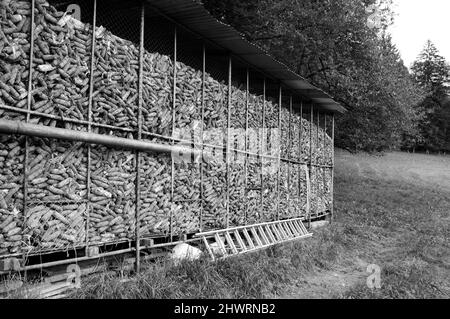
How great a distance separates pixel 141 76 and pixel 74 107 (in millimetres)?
1381

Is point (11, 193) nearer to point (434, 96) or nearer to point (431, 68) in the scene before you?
point (434, 96)

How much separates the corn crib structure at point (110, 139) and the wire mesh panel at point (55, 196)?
0.5 inches

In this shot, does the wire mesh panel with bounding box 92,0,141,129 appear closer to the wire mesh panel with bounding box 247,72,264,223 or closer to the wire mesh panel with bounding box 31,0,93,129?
the wire mesh panel with bounding box 31,0,93,129

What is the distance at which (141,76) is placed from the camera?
6.57 meters

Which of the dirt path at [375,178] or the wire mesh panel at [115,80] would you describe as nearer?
the wire mesh panel at [115,80]

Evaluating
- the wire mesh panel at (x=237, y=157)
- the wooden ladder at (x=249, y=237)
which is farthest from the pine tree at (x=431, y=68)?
the wire mesh panel at (x=237, y=157)

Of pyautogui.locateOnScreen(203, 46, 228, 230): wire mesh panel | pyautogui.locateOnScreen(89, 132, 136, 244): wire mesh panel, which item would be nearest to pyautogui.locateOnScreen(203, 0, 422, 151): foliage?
pyautogui.locateOnScreen(203, 46, 228, 230): wire mesh panel

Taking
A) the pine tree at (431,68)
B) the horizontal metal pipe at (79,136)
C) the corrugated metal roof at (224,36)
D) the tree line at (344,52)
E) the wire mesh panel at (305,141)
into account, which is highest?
the pine tree at (431,68)

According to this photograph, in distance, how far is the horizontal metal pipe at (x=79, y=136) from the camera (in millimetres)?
4484

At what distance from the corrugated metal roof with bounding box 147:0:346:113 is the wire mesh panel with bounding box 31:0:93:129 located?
154 cm

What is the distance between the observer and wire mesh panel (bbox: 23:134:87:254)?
4949 millimetres

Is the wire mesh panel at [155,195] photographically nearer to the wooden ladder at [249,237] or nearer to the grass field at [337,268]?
the grass field at [337,268]

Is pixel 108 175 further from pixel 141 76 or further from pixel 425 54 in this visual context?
pixel 425 54

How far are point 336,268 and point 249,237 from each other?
1953mm
